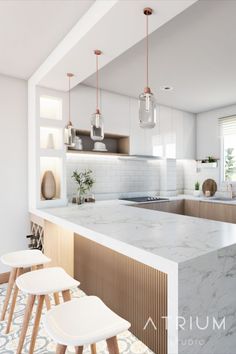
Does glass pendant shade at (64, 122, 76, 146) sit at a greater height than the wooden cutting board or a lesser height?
greater

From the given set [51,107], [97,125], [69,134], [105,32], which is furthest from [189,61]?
[51,107]

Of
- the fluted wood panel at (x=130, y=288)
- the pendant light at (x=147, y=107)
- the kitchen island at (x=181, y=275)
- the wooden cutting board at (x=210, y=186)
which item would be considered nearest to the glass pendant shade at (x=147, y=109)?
the pendant light at (x=147, y=107)

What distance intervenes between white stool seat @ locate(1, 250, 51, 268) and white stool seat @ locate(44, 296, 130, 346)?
2.41 feet

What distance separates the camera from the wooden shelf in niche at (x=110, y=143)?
339cm

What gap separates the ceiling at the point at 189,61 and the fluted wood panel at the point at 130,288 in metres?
1.65

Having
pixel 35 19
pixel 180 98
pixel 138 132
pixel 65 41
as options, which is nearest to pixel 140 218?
pixel 65 41

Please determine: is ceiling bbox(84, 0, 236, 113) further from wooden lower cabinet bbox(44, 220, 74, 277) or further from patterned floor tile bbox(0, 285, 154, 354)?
patterned floor tile bbox(0, 285, 154, 354)

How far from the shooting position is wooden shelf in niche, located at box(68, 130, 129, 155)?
339 centimetres

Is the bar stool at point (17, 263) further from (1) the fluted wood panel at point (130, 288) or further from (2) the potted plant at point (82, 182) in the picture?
(2) the potted plant at point (82, 182)

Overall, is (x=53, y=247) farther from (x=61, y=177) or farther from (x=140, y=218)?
(x=140, y=218)

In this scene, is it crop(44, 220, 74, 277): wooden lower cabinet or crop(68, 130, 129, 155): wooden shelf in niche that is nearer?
crop(44, 220, 74, 277): wooden lower cabinet

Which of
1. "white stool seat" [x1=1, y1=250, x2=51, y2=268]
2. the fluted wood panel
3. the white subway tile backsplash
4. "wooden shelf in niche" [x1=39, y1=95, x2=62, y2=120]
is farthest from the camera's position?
the white subway tile backsplash

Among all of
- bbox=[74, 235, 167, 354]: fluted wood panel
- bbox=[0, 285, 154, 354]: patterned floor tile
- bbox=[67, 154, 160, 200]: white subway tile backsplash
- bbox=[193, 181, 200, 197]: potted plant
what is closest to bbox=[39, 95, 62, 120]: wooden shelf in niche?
bbox=[67, 154, 160, 200]: white subway tile backsplash

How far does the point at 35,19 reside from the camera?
175 centimetres
